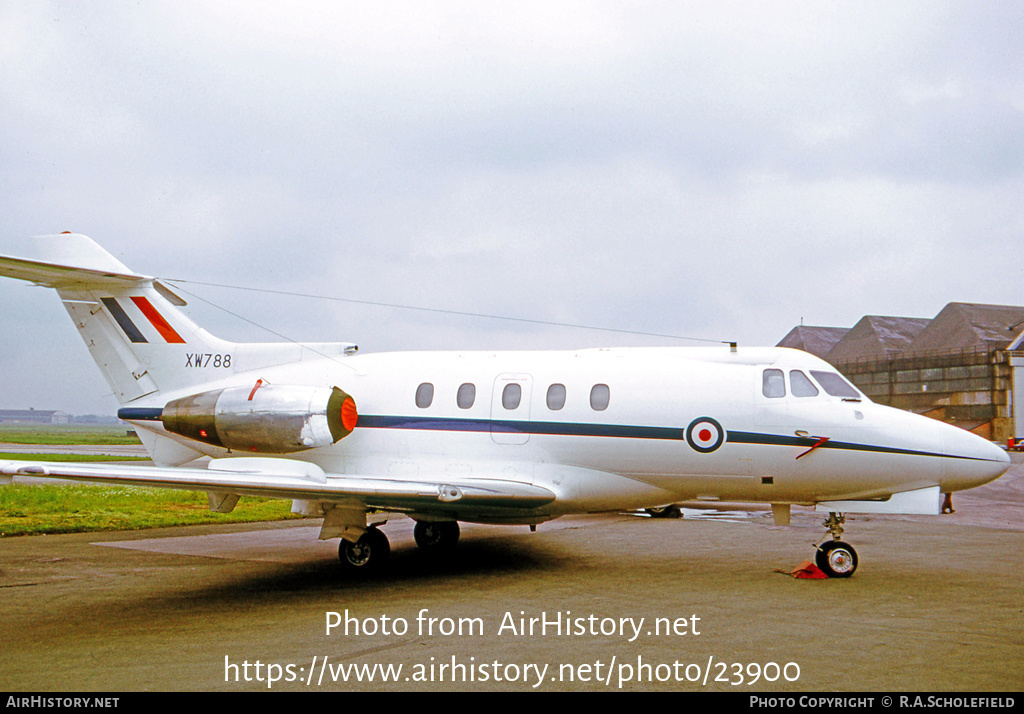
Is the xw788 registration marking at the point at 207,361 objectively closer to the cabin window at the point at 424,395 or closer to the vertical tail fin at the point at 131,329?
the vertical tail fin at the point at 131,329

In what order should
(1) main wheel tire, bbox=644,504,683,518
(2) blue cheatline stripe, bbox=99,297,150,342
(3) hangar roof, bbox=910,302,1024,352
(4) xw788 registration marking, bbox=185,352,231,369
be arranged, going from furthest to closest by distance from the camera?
1. (3) hangar roof, bbox=910,302,1024,352
2. (1) main wheel tire, bbox=644,504,683,518
3. (4) xw788 registration marking, bbox=185,352,231,369
4. (2) blue cheatline stripe, bbox=99,297,150,342

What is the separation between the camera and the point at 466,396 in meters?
11.5

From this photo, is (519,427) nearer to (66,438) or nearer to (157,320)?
(157,320)

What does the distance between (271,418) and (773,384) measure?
7.25m

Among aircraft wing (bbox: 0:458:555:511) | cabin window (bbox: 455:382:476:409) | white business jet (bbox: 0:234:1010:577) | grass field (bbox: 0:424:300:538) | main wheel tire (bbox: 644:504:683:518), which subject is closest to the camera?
aircraft wing (bbox: 0:458:555:511)

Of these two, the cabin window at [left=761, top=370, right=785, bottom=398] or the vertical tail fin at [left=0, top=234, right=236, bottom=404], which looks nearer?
the cabin window at [left=761, top=370, right=785, bottom=398]

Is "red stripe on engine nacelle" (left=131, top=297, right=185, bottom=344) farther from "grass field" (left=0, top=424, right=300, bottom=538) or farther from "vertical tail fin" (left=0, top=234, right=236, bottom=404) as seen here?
"grass field" (left=0, top=424, right=300, bottom=538)

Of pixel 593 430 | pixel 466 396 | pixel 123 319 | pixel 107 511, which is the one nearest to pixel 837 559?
pixel 593 430

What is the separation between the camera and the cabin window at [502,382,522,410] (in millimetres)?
11188

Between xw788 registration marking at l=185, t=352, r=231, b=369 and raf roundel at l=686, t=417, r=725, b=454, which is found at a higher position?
xw788 registration marking at l=185, t=352, r=231, b=369

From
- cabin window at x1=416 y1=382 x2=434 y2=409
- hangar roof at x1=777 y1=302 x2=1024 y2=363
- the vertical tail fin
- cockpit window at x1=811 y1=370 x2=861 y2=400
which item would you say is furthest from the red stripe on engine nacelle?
hangar roof at x1=777 y1=302 x2=1024 y2=363

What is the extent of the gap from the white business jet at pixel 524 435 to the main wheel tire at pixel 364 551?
1.1 inches

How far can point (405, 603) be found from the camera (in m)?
8.92

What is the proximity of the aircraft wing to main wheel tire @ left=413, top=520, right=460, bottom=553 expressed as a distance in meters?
2.23
